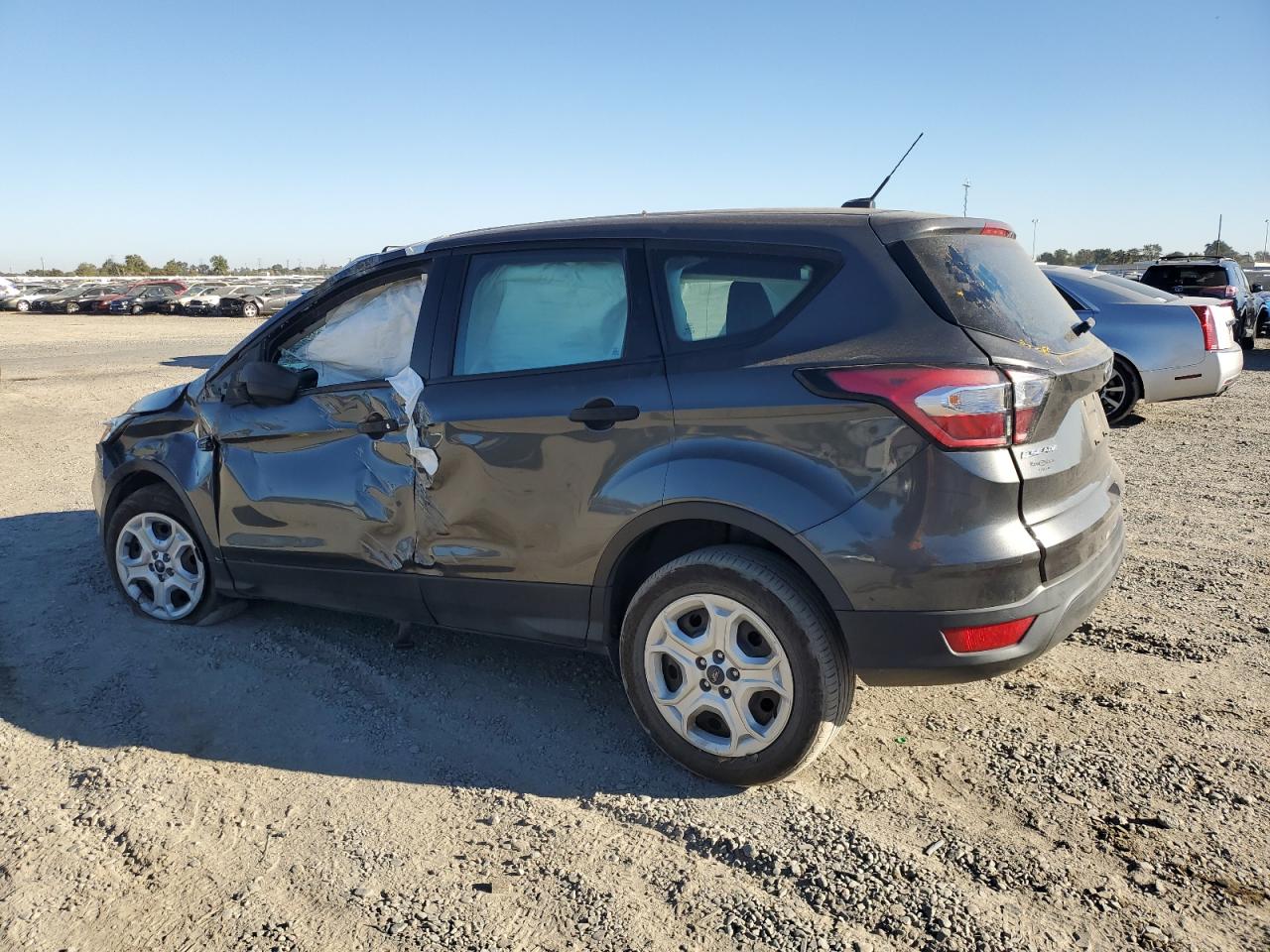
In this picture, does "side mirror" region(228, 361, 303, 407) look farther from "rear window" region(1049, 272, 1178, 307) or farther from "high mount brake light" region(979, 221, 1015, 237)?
"rear window" region(1049, 272, 1178, 307)

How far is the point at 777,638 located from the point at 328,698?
2001 millimetres

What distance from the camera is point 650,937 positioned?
2.61 metres

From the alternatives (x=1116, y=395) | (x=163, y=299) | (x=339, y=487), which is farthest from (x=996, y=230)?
(x=163, y=299)

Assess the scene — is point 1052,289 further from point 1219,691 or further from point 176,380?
point 176,380

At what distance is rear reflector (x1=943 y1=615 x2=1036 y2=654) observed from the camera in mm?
2973

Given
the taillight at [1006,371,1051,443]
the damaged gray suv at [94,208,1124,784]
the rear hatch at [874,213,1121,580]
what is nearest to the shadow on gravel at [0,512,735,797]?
the damaged gray suv at [94,208,1124,784]

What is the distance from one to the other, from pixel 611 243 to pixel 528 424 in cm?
72

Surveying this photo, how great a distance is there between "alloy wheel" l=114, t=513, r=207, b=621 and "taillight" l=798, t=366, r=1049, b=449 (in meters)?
3.44

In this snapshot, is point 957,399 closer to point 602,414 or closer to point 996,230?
point 996,230

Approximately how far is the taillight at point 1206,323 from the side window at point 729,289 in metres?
8.05

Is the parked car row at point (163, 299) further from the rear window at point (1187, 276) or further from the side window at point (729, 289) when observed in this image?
the side window at point (729, 289)

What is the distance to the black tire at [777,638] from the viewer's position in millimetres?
3094

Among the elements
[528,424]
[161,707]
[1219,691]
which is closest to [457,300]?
[528,424]

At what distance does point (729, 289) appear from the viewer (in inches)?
131
